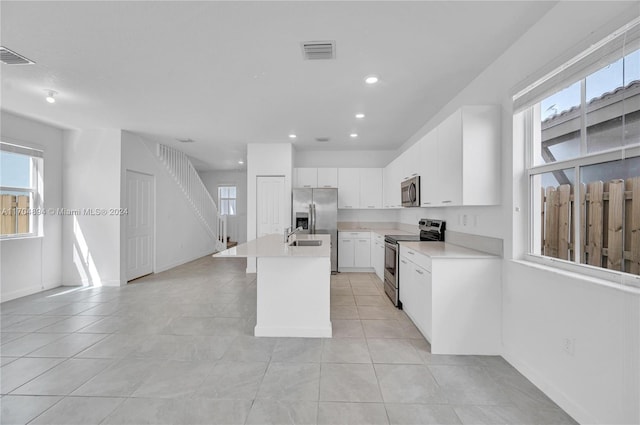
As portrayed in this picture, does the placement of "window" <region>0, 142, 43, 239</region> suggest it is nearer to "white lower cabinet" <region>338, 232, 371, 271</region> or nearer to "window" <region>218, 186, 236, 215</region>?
"white lower cabinet" <region>338, 232, 371, 271</region>

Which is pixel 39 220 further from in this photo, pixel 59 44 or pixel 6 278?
pixel 59 44

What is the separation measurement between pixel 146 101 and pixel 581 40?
4.34 metres

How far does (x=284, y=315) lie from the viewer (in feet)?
9.77

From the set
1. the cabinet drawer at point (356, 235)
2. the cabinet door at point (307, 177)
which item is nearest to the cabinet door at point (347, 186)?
the cabinet door at point (307, 177)

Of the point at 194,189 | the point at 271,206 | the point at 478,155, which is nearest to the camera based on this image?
the point at 478,155

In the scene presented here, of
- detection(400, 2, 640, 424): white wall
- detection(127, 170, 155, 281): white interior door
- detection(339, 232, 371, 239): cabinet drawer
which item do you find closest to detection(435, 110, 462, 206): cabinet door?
detection(400, 2, 640, 424): white wall

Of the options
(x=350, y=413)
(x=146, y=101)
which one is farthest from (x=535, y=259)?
(x=146, y=101)

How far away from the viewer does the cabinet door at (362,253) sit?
575 centimetres

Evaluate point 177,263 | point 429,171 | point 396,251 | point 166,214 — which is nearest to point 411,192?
point 429,171

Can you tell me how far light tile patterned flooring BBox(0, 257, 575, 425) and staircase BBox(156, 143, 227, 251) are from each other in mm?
3607

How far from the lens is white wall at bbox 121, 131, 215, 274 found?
5172 mm

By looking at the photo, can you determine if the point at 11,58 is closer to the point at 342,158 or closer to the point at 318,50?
the point at 318,50

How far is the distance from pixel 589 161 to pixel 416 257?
1639 millimetres

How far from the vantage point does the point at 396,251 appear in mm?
3730
